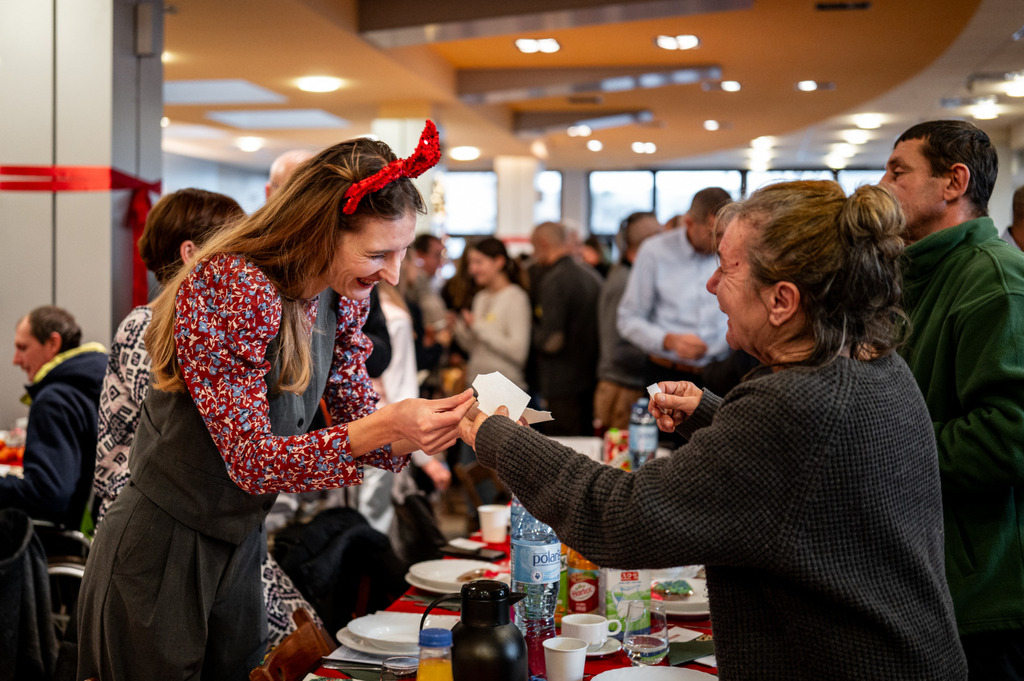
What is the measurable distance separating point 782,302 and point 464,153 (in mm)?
11693

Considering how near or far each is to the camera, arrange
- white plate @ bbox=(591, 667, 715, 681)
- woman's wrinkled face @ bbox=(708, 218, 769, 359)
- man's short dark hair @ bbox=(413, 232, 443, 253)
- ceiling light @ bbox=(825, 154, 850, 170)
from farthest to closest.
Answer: ceiling light @ bbox=(825, 154, 850, 170), man's short dark hair @ bbox=(413, 232, 443, 253), white plate @ bbox=(591, 667, 715, 681), woman's wrinkled face @ bbox=(708, 218, 769, 359)

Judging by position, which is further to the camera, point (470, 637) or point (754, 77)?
point (754, 77)

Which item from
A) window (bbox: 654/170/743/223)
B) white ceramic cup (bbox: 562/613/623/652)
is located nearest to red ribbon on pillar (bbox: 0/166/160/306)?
white ceramic cup (bbox: 562/613/623/652)

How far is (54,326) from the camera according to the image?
368cm

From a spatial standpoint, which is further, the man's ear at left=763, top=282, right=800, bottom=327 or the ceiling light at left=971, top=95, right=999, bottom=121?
the ceiling light at left=971, top=95, right=999, bottom=121

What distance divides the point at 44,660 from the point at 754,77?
719 centimetres

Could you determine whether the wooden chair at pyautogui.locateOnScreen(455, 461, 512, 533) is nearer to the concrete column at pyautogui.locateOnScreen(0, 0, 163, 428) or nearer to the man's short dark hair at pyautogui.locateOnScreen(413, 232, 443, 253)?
the concrete column at pyautogui.locateOnScreen(0, 0, 163, 428)

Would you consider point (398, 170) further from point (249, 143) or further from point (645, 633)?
point (249, 143)

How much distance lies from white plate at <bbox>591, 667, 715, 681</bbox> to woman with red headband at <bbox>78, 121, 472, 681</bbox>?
516mm

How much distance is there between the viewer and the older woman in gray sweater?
129 centimetres

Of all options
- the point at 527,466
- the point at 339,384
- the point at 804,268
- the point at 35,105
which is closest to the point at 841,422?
the point at 804,268

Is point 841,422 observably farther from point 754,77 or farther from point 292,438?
point 754,77

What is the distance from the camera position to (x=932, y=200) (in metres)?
2.17

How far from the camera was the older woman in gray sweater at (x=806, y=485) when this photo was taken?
1.29 meters
